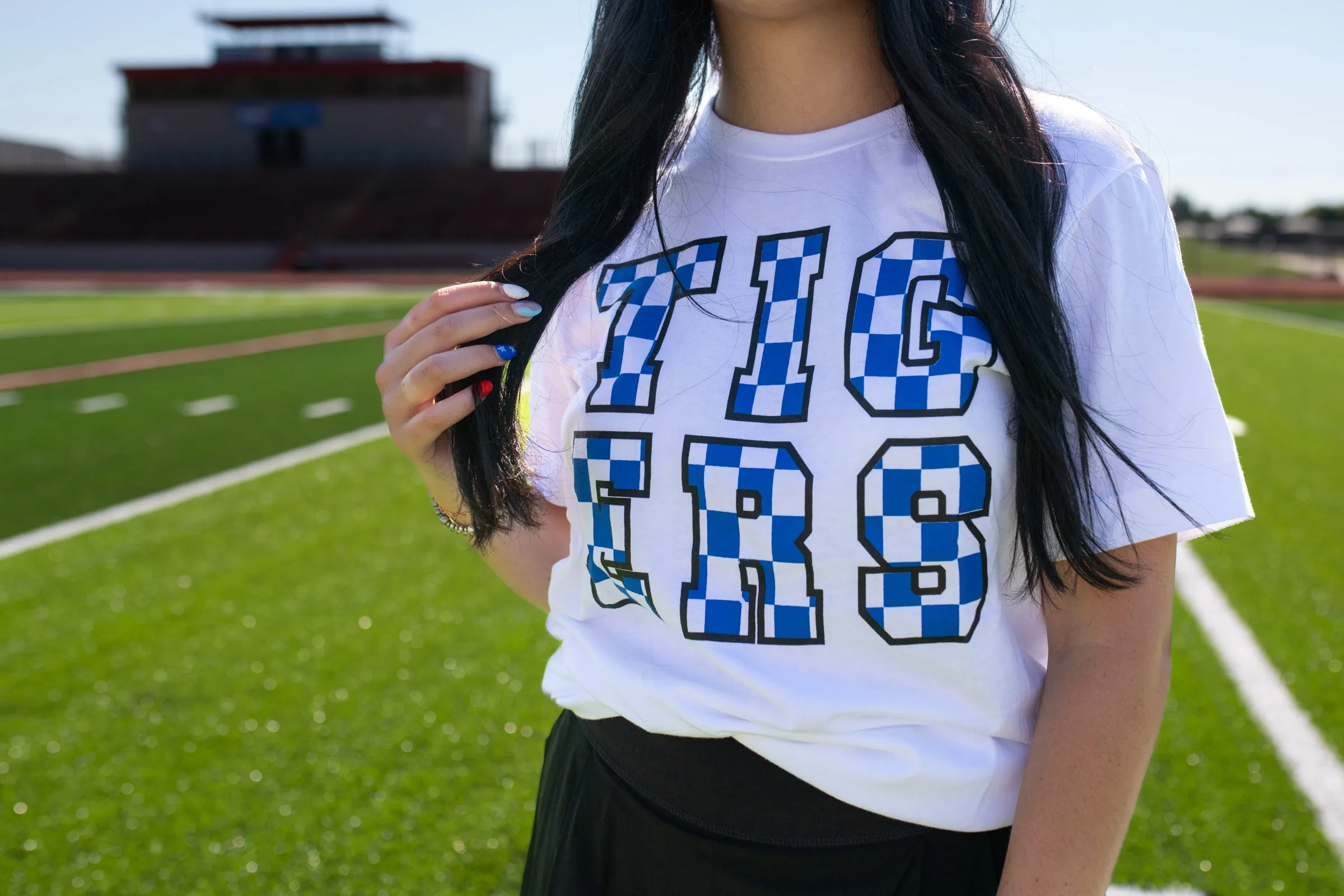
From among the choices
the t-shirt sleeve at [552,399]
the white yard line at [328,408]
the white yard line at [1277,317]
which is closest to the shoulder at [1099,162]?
the t-shirt sleeve at [552,399]

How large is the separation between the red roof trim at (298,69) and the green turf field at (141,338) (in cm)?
2270

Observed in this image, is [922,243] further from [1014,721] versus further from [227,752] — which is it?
[227,752]

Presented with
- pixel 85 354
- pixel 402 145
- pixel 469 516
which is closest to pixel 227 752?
pixel 469 516

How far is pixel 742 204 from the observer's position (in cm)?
100

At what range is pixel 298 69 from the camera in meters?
37.0

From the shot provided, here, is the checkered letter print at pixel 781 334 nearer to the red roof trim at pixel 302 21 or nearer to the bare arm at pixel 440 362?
the bare arm at pixel 440 362

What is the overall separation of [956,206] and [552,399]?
0.45 m

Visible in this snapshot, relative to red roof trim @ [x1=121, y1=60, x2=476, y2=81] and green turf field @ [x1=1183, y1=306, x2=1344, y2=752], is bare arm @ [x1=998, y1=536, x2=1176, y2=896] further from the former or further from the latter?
red roof trim @ [x1=121, y1=60, x2=476, y2=81]

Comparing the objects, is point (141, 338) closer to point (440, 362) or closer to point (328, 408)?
point (328, 408)

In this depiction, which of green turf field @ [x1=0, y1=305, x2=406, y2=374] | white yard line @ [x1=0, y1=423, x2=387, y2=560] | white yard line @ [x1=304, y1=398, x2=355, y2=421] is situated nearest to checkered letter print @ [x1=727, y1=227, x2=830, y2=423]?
white yard line @ [x1=0, y1=423, x2=387, y2=560]

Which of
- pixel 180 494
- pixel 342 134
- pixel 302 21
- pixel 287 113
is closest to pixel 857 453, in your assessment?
pixel 180 494

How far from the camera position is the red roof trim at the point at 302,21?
38.5m

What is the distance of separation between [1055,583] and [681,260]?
1.42 ft

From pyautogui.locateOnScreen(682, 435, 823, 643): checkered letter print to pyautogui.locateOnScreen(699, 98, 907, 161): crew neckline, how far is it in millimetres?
283
